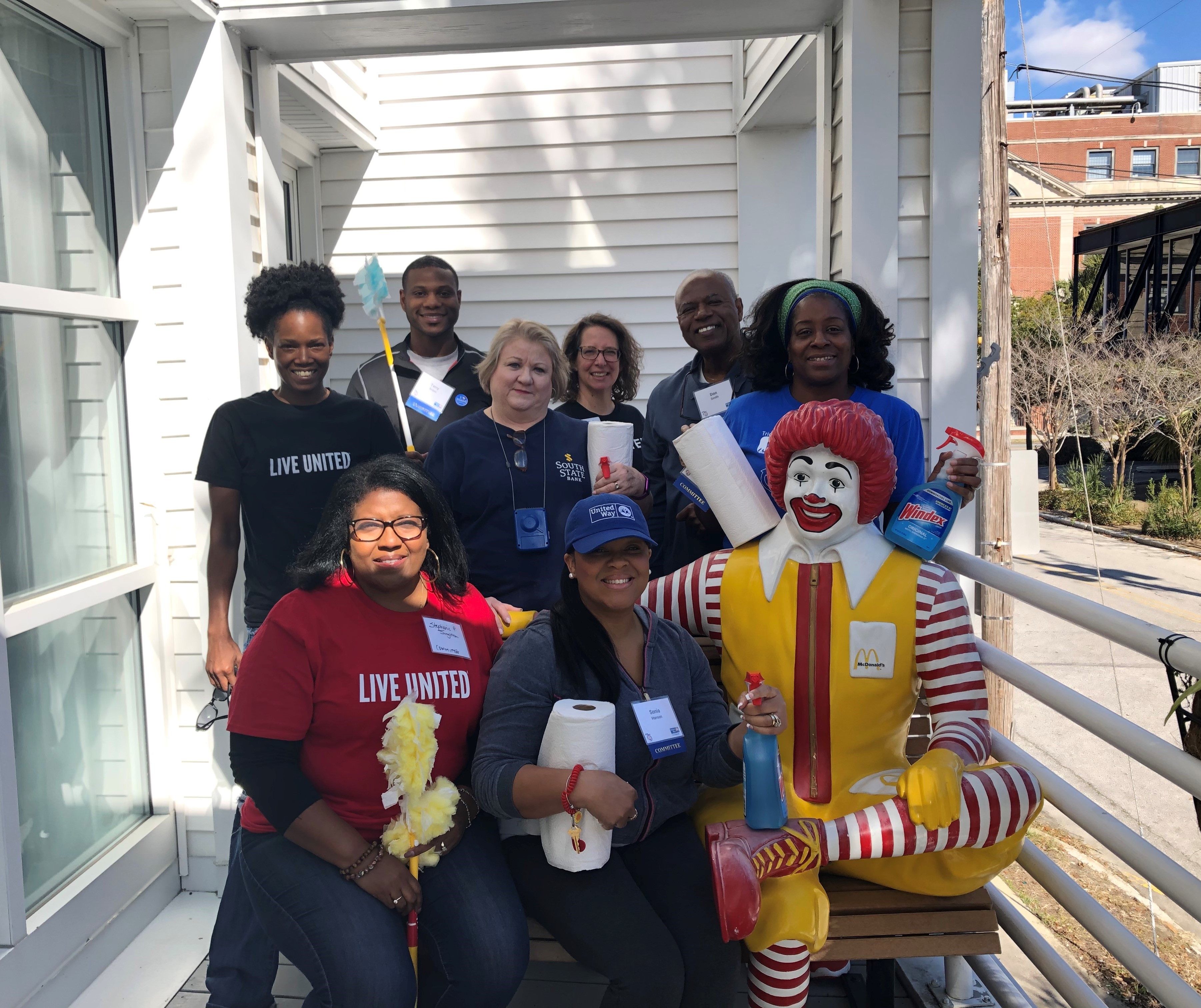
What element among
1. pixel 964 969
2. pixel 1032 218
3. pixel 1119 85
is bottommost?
pixel 964 969

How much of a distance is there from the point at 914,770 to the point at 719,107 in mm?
4603

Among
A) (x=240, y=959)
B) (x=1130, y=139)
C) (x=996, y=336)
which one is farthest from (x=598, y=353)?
(x=1130, y=139)

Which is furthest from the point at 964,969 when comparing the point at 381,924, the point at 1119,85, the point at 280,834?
the point at 1119,85

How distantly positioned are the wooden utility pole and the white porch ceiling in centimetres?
353

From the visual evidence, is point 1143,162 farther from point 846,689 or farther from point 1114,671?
point 846,689

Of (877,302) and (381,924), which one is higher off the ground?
(877,302)

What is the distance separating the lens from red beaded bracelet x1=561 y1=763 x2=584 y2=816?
1.87m

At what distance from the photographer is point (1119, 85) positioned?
142ft

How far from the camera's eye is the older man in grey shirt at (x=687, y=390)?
3016mm

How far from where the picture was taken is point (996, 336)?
6867mm

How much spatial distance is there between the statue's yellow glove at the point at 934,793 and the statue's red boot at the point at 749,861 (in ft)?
0.70

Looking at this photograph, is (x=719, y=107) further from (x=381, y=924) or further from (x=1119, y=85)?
(x=1119, y=85)

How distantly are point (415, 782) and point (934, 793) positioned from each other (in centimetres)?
109

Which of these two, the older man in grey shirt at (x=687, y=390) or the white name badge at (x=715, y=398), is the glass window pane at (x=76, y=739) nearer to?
the older man in grey shirt at (x=687, y=390)
